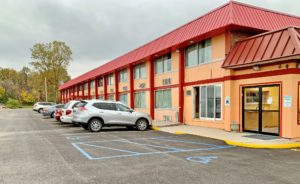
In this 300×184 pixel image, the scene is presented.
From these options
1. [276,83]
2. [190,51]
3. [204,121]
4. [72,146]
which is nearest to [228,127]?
[204,121]

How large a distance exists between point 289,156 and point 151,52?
13591 millimetres

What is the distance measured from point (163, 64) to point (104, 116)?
26.0ft

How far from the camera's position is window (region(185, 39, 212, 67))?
15189 millimetres

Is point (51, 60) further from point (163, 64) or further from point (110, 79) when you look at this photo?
point (163, 64)

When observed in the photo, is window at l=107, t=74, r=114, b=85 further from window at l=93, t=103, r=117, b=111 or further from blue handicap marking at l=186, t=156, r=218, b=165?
blue handicap marking at l=186, t=156, r=218, b=165

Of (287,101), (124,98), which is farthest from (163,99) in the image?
(287,101)

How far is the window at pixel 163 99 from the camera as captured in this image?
19359mm

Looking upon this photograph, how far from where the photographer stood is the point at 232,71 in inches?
521

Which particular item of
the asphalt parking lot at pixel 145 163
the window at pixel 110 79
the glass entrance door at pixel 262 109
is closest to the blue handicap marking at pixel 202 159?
the asphalt parking lot at pixel 145 163

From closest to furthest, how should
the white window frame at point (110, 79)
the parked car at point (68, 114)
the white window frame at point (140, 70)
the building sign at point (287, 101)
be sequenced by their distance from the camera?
the building sign at point (287, 101) → the parked car at point (68, 114) → the white window frame at point (140, 70) → the white window frame at point (110, 79)

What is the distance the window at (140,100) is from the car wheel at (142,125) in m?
7.95

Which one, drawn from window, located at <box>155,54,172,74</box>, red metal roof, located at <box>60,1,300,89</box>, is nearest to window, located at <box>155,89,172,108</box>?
window, located at <box>155,54,172,74</box>

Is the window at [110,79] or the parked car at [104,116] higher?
the window at [110,79]

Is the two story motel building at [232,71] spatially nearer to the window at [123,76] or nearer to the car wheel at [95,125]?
the car wheel at [95,125]
